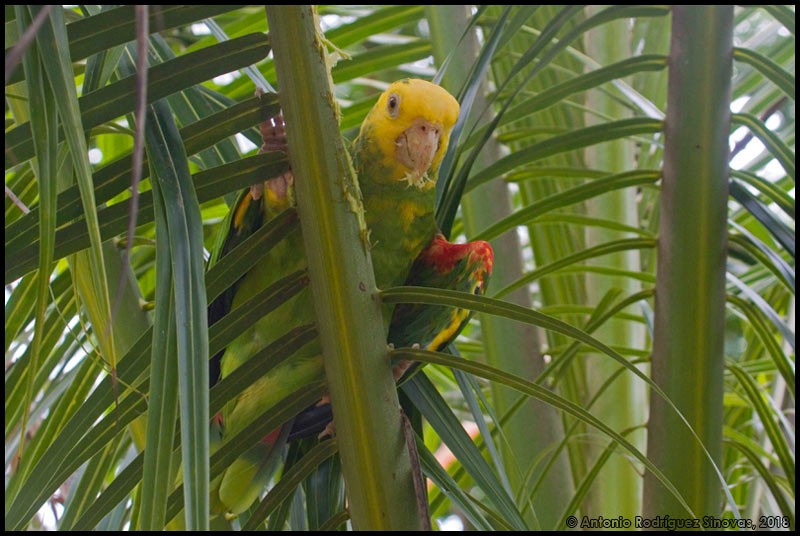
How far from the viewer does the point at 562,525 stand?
3.25ft

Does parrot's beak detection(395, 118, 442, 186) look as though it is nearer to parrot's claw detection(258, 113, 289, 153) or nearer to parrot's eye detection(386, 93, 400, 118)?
parrot's eye detection(386, 93, 400, 118)

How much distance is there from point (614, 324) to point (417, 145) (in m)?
0.45

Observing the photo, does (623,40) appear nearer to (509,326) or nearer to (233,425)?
(509,326)

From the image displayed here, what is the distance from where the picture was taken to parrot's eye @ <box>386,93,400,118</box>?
3.18 feet

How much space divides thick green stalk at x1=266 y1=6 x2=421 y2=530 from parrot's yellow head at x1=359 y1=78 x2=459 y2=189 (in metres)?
0.33

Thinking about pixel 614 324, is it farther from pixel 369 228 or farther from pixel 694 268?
pixel 369 228

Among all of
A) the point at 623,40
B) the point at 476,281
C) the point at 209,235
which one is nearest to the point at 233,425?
the point at 476,281

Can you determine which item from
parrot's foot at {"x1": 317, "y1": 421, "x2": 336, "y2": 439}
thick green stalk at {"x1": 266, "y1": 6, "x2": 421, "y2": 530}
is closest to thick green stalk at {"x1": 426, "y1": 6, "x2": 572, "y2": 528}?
parrot's foot at {"x1": 317, "y1": 421, "x2": 336, "y2": 439}

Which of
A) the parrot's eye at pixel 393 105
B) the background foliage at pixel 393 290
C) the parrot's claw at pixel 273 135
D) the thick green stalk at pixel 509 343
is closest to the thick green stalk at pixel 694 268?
the background foliage at pixel 393 290

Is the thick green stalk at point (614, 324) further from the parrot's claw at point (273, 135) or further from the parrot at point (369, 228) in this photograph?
the parrot's claw at point (273, 135)

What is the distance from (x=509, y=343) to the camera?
3.72ft

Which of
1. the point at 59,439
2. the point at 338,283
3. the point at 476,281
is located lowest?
the point at 59,439

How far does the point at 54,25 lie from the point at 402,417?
38 cm

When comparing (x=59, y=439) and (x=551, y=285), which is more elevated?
(x=551, y=285)
